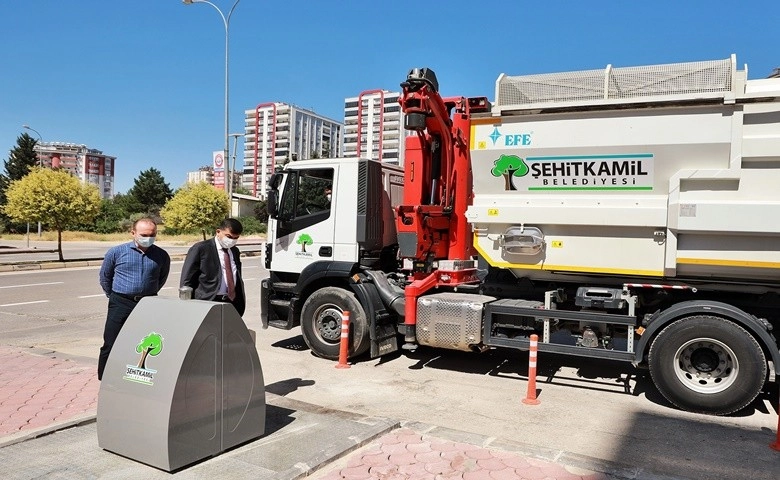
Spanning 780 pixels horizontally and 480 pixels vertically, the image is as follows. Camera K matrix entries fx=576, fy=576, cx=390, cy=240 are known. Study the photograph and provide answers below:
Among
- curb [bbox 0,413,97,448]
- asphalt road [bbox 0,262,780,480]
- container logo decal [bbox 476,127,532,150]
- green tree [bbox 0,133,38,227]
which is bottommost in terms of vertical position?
asphalt road [bbox 0,262,780,480]

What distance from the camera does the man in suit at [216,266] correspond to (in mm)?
5207

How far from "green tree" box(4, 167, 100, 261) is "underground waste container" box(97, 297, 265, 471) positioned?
20.2m

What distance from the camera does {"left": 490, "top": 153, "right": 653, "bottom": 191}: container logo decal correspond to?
5988mm

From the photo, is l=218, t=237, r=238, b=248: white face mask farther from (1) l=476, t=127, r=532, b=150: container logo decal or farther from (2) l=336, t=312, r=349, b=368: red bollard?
(1) l=476, t=127, r=532, b=150: container logo decal

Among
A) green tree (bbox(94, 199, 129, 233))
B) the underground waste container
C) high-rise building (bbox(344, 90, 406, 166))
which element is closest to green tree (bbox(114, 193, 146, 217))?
green tree (bbox(94, 199, 129, 233))

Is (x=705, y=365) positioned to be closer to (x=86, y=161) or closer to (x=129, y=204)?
(x=129, y=204)

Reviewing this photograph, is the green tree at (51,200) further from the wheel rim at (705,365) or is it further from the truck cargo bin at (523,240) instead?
the wheel rim at (705,365)

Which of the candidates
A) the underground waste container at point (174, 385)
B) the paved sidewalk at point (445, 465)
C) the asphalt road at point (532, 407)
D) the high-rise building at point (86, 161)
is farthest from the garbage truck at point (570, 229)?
the high-rise building at point (86, 161)

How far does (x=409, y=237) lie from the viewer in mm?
7281

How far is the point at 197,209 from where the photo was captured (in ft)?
100

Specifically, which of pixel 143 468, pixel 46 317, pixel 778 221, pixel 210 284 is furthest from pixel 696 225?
pixel 46 317

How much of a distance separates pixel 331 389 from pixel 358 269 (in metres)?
1.86

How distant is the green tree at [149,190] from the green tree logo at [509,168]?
232ft

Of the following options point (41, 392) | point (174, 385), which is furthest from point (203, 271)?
point (41, 392)
